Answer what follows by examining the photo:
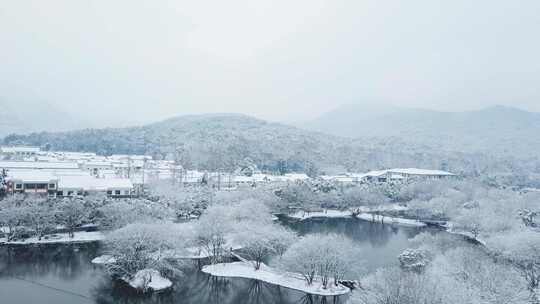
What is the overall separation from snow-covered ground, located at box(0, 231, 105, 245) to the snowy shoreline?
23758mm

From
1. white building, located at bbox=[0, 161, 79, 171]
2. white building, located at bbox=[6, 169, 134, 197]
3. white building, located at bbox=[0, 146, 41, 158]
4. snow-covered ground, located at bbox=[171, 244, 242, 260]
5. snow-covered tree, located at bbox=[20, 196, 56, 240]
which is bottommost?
snow-covered ground, located at bbox=[171, 244, 242, 260]

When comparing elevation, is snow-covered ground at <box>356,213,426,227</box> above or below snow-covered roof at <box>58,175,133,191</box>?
below

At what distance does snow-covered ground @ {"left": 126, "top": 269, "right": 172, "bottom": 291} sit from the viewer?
2328cm

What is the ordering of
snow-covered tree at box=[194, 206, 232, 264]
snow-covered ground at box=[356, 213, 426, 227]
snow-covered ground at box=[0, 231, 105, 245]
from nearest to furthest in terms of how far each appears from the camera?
snow-covered tree at box=[194, 206, 232, 264], snow-covered ground at box=[0, 231, 105, 245], snow-covered ground at box=[356, 213, 426, 227]

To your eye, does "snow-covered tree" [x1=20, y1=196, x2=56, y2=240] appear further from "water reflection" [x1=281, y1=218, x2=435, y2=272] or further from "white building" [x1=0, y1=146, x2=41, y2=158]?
"white building" [x1=0, y1=146, x2=41, y2=158]

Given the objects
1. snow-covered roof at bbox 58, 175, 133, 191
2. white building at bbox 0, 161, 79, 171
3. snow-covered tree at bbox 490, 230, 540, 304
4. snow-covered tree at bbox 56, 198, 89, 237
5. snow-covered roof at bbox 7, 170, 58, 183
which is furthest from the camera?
white building at bbox 0, 161, 79, 171

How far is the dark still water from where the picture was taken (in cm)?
2212

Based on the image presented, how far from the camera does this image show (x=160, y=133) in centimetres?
14438

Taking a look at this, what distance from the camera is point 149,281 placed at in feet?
78.0

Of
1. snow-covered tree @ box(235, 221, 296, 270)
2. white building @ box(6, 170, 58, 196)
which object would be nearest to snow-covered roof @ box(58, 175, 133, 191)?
white building @ box(6, 170, 58, 196)

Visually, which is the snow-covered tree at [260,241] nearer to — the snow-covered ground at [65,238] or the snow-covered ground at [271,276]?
the snow-covered ground at [271,276]

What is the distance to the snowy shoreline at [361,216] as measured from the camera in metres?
50.4

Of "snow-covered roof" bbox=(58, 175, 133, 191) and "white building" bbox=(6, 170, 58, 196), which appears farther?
"snow-covered roof" bbox=(58, 175, 133, 191)

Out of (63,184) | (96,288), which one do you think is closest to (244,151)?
(63,184)
